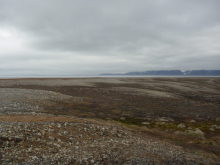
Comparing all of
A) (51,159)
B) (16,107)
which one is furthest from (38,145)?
(16,107)

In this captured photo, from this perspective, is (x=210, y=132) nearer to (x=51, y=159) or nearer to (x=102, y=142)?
(x=102, y=142)

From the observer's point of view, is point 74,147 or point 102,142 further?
point 102,142

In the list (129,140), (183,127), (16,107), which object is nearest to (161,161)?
(129,140)

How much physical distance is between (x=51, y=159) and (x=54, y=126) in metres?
4.09

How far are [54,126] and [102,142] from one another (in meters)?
3.82

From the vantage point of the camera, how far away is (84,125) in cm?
1269

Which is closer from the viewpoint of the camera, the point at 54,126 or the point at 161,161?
the point at 161,161

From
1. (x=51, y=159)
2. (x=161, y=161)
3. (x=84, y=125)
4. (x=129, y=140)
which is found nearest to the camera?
(x=51, y=159)

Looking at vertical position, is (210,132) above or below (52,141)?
below

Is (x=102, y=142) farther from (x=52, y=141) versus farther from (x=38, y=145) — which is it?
(x=38, y=145)

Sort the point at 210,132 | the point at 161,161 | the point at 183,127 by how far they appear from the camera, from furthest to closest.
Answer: the point at 183,127 → the point at 210,132 → the point at 161,161

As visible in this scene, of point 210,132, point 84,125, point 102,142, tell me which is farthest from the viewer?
point 210,132

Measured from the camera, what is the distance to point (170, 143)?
11625mm

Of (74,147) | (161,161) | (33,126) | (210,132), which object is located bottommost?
(210,132)
